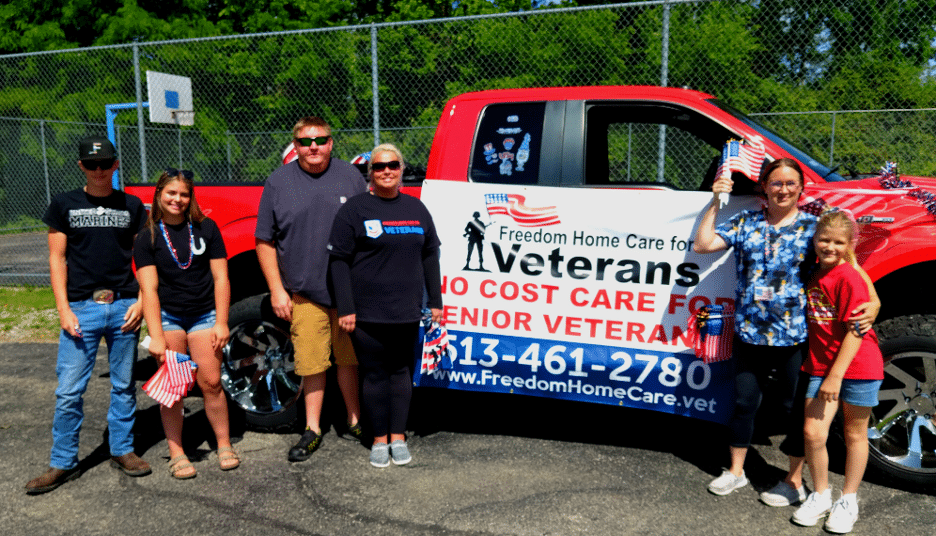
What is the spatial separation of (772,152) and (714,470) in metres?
1.71

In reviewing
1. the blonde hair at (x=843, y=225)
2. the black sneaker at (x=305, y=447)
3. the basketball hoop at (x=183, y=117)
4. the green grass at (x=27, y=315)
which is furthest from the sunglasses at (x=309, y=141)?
the basketball hoop at (x=183, y=117)

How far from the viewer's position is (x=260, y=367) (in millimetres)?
4402

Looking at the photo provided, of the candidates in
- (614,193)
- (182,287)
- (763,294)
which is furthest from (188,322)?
(763,294)

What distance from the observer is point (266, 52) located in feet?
47.8

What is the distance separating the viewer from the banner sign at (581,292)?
3.58 metres

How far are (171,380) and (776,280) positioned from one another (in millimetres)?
2978

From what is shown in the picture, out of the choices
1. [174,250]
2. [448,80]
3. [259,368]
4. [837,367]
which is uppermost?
[448,80]

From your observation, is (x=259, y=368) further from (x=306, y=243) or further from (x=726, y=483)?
(x=726, y=483)

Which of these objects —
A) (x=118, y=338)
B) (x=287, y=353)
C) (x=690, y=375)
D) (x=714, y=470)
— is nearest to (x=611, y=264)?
(x=690, y=375)

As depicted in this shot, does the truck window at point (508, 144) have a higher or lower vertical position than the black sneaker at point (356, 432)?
higher

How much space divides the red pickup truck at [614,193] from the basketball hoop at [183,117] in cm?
468

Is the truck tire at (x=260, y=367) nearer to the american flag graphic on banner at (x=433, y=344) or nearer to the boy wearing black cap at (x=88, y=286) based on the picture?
the boy wearing black cap at (x=88, y=286)

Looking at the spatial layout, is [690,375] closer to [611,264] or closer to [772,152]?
[611,264]

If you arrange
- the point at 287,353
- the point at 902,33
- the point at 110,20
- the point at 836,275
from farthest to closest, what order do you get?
the point at 110,20 < the point at 902,33 < the point at 287,353 < the point at 836,275
